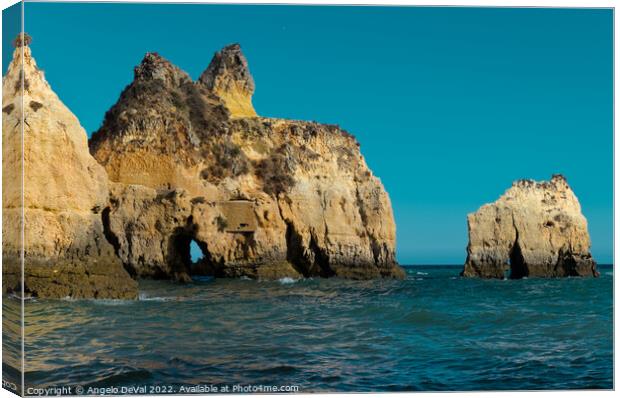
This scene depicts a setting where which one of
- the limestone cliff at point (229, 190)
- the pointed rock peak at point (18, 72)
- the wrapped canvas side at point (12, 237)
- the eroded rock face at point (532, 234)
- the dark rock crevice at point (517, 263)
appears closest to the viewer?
the wrapped canvas side at point (12, 237)

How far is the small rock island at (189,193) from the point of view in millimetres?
20266

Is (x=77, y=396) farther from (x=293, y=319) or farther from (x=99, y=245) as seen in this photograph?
(x=99, y=245)

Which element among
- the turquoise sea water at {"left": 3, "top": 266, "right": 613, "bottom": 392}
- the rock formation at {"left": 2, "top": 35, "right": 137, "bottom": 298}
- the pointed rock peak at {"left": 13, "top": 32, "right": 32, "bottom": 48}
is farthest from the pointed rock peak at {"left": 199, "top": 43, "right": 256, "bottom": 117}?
the pointed rock peak at {"left": 13, "top": 32, "right": 32, "bottom": 48}

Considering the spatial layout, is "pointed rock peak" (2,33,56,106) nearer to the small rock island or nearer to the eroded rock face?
the small rock island

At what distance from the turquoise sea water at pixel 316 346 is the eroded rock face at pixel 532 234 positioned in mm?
24516

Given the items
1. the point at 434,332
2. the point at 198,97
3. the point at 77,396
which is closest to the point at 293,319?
the point at 434,332

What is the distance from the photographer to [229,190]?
38.0 m

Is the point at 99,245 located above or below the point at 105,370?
above

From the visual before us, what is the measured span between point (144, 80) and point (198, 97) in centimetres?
308

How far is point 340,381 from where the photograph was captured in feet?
37.0

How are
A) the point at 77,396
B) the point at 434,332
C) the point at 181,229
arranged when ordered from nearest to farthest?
the point at 77,396 → the point at 434,332 → the point at 181,229

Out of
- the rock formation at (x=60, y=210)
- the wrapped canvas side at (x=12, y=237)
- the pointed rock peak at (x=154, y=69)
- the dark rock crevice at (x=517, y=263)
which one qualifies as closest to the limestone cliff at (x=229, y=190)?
the pointed rock peak at (x=154, y=69)

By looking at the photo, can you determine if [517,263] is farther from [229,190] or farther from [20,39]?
[20,39]

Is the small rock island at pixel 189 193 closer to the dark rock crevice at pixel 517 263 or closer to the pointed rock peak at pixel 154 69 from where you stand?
the pointed rock peak at pixel 154 69
